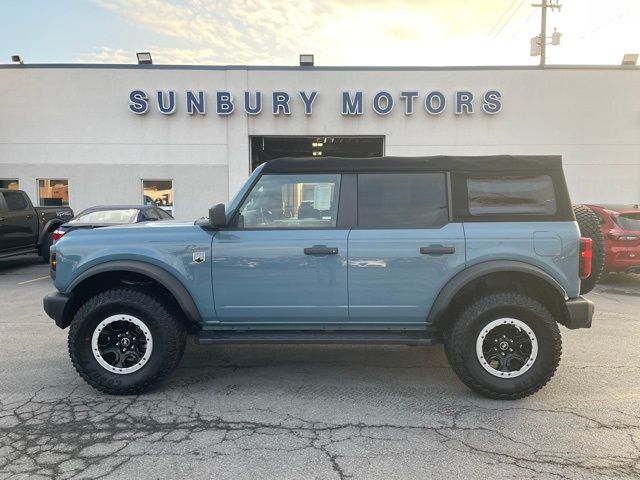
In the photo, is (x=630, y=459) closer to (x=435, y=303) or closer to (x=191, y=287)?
(x=435, y=303)

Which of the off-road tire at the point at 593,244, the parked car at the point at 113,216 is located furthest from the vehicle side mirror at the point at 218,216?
the parked car at the point at 113,216

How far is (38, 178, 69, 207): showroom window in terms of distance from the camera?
1496 centimetres


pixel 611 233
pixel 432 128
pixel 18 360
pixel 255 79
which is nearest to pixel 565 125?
pixel 432 128

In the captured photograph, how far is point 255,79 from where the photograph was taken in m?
14.8

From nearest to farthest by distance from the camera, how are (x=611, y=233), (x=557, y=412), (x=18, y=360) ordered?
(x=557, y=412)
(x=18, y=360)
(x=611, y=233)

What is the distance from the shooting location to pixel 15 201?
10234 mm

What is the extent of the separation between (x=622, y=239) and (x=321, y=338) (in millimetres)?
7149

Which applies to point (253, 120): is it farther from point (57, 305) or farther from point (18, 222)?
point (57, 305)

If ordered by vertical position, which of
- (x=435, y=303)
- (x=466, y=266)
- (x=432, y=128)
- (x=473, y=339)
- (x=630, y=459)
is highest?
(x=432, y=128)

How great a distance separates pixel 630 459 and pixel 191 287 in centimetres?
337

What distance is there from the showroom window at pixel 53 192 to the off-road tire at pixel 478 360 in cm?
1523

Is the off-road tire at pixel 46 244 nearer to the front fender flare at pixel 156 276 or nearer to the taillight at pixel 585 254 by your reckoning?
the front fender flare at pixel 156 276

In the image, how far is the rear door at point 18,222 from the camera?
9.81 metres

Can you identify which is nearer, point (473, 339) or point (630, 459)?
point (630, 459)
